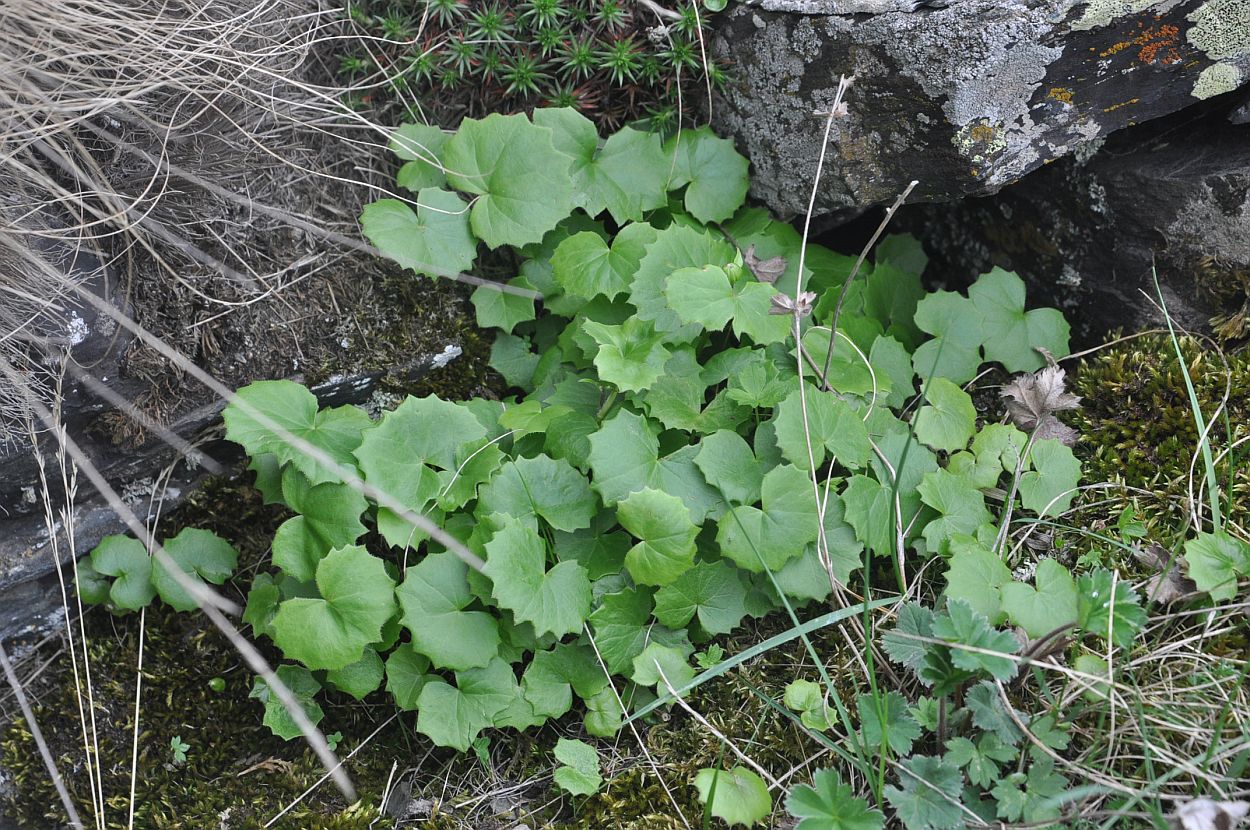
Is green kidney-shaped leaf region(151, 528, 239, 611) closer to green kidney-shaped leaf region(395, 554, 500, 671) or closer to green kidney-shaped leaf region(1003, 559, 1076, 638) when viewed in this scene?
green kidney-shaped leaf region(395, 554, 500, 671)

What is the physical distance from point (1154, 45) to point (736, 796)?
2.02 meters

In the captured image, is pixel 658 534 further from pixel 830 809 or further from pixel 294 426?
pixel 294 426

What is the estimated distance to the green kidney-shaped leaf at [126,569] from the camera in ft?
7.27

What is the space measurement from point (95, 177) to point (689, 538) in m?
1.67

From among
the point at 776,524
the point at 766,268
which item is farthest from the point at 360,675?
the point at 766,268

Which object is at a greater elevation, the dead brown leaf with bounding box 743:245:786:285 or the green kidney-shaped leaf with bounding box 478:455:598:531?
the dead brown leaf with bounding box 743:245:786:285

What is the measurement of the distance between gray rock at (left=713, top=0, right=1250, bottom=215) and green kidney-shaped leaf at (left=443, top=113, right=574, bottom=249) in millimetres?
645

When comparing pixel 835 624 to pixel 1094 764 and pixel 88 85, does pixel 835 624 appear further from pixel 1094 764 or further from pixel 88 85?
pixel 88 85

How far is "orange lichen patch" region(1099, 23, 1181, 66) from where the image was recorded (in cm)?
212

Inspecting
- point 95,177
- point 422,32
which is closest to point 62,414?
point 95,177

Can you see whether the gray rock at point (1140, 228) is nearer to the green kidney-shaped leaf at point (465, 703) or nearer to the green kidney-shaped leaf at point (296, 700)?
the green kidney-shaped leaf at point (465, 703)

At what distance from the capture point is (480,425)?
6.84 feet

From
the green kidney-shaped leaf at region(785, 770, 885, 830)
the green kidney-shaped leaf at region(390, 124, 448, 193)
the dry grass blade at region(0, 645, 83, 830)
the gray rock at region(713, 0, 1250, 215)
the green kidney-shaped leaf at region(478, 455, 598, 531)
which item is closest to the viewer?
the green kidney-shaped leaf at region(785, 770, 885, 830)

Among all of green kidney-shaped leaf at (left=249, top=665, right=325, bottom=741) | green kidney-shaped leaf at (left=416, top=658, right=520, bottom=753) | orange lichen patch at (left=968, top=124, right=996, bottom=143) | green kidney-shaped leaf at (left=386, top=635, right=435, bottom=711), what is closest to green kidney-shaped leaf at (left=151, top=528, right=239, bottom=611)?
green kidney-shaped leaf at (left=249, top=665, right=325, bottom=741)
